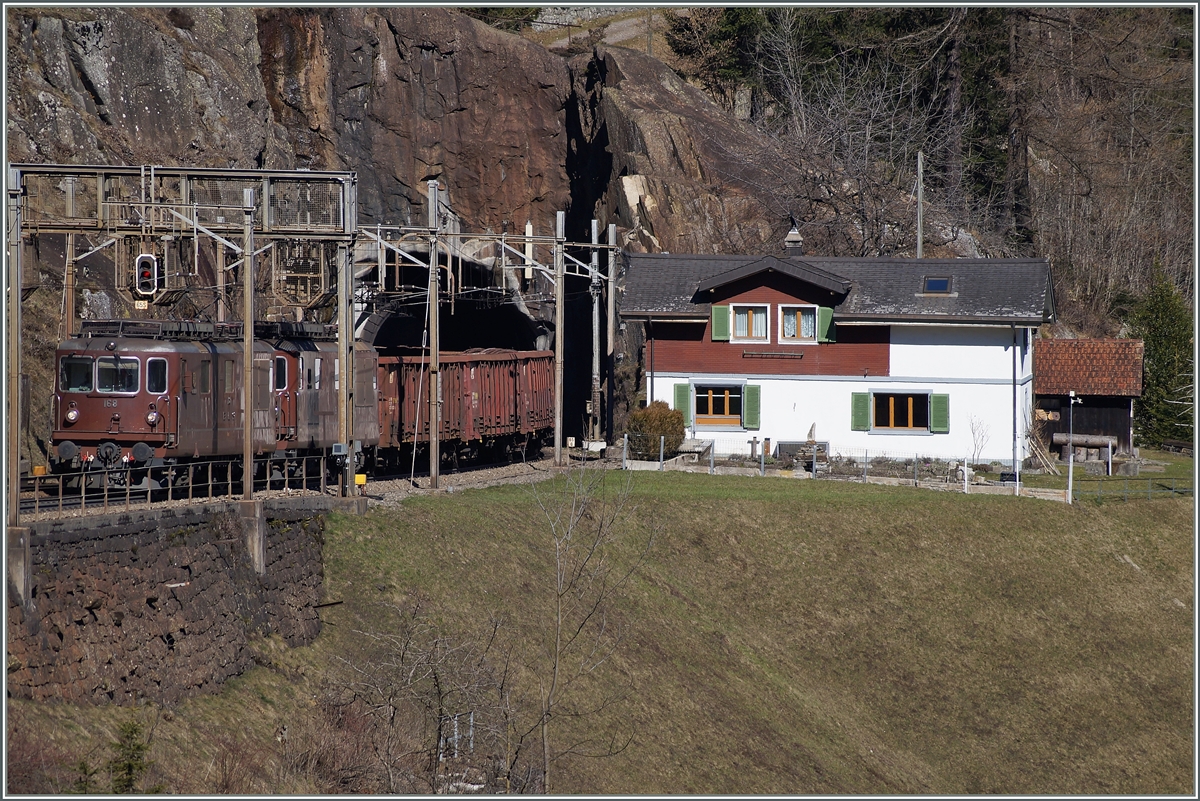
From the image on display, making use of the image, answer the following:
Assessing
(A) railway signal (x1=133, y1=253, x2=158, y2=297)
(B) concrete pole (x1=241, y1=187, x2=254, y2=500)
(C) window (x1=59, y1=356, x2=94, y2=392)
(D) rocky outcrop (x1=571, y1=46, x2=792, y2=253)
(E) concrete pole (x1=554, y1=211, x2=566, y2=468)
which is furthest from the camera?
(D) rocky outcrop (x1=571, y1=46, x2=792, y2=253)

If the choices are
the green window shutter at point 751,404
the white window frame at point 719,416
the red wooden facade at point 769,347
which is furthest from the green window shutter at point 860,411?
the white window frame at point 719,416

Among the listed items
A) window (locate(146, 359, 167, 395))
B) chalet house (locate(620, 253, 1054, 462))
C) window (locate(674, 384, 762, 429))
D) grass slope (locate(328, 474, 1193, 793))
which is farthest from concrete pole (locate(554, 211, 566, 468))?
window (locate(146, 359, 167, 395))

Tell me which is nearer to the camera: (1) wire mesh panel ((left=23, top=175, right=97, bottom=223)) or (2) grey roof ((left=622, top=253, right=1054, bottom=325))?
(1) wire mesh panel ((left=23, top=175, right=97, bottom=223))

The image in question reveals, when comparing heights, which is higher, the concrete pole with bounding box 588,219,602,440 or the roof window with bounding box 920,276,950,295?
the roof window with bounding box 920,276,950,295

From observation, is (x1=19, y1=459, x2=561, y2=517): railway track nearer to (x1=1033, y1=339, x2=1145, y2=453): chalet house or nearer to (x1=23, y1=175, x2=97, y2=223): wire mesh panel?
(x1=23, y1=175, x2=97, y2=223): wire mesh panel

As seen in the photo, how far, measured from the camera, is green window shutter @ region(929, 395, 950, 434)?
3881 cm

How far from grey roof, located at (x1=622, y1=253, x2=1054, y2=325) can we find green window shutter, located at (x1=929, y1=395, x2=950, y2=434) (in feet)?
7.68

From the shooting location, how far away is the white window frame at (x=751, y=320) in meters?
40.0

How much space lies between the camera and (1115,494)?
115 feet

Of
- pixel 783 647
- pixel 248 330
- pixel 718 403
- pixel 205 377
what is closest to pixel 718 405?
pixel 718 403

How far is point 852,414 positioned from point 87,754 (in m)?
27.3

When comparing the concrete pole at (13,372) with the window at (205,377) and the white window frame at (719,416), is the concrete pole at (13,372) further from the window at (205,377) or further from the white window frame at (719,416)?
the white window frame at (719,416)

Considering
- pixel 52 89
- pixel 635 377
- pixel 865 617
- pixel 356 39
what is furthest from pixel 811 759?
pixel 356 39

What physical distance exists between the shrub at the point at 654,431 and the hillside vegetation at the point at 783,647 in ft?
9.82
